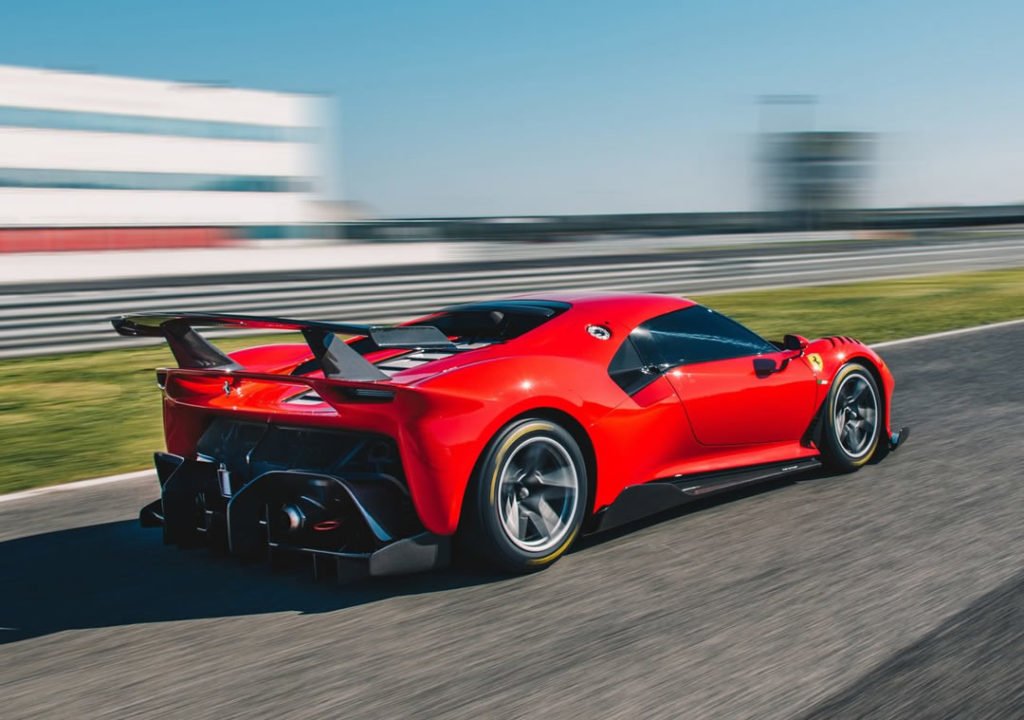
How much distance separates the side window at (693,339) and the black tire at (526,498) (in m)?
0.77

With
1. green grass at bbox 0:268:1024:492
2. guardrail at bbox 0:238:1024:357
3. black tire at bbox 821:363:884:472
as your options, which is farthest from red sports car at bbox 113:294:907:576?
guardrail at bbox 0:238:1024:357

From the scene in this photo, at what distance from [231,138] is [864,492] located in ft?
149

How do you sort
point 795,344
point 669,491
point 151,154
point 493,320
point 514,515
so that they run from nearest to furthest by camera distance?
point 514,515 < point 669,491 < point 493,320 < point 795,344 < point 151,154

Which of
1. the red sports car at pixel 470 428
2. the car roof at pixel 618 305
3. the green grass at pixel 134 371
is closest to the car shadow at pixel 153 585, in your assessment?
the red sports car at pixel 470 428

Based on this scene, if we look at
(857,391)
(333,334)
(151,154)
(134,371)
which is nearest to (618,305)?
(333,334)

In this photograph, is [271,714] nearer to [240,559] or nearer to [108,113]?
[240,559]

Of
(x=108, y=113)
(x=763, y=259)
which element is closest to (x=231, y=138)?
(x=108, y=113)

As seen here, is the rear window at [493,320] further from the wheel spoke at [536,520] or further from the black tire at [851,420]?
the black tire at [851,420]

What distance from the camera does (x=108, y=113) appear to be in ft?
144

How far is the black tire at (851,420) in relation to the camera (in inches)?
223

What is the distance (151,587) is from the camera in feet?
14.1

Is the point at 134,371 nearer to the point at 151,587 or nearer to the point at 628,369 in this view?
the point at 151,587

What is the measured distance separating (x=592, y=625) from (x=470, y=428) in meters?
0.85

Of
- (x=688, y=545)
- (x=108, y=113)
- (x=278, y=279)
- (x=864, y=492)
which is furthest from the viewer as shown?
(x=108, y=113)
